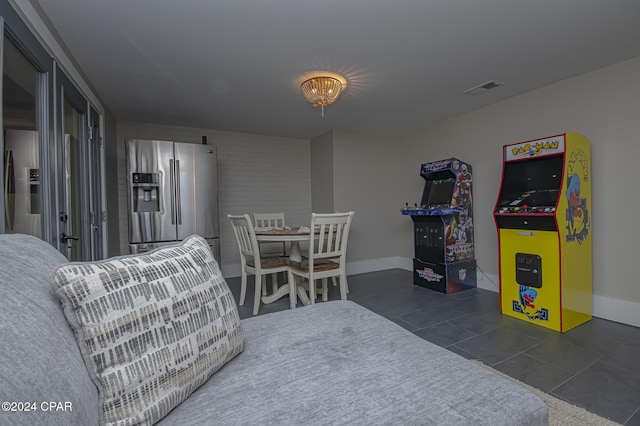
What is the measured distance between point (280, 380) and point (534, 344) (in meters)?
2.28

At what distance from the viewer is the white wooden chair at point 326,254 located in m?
2.84

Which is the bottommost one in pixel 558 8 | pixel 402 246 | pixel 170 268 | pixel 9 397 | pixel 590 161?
pixel 402 246

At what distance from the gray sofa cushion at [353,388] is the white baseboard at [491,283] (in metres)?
2.75

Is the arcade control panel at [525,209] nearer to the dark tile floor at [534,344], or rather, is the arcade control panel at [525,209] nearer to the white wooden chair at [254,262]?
the dark tile floor at [534,344]

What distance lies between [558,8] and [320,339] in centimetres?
250

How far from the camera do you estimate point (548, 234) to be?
8.32ft

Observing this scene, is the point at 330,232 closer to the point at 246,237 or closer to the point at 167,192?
the point at 246,237

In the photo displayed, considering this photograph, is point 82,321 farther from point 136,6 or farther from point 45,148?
point 136,6

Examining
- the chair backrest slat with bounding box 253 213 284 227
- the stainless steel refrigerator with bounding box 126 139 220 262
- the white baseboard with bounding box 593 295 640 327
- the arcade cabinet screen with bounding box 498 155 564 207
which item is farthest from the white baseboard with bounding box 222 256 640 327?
the stainless steel refrigerator with bounding box 126 139 220 262

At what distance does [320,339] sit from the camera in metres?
1.15

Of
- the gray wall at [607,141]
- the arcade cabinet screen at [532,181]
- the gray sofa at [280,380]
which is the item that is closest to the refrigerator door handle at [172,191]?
the gray sofa at [280,380]

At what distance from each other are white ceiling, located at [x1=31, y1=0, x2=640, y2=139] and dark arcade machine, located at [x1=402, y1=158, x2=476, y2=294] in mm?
923

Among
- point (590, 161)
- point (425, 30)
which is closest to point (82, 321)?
point (425, 30)

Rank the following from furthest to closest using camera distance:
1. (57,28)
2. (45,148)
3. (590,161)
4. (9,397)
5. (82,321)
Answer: (590,161), (57,28), (45,148), (82,321), (9,397)
